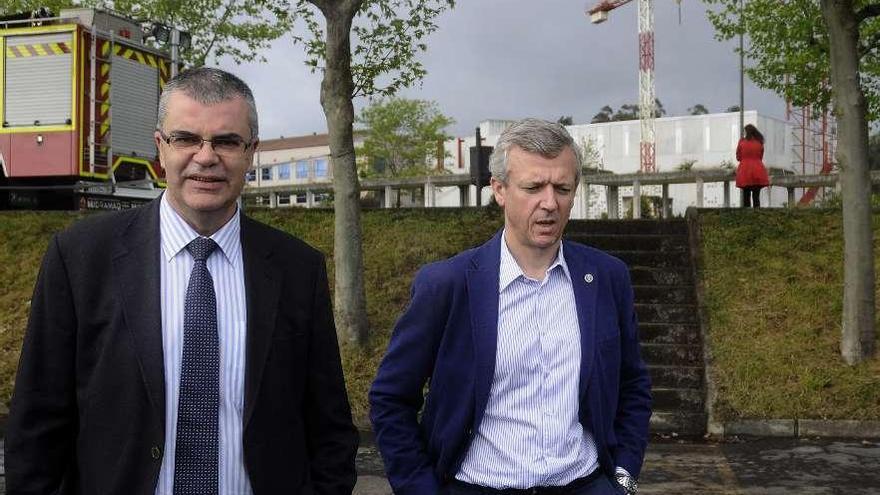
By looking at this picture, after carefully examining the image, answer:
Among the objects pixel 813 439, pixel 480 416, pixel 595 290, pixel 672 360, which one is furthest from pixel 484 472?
pixel 672 360

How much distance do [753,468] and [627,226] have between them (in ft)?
22.0

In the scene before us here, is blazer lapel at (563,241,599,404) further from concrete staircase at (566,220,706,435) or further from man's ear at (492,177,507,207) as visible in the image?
concrete staircase at (566,220,706,435)

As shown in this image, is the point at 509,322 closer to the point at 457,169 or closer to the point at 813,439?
the point at 813,439

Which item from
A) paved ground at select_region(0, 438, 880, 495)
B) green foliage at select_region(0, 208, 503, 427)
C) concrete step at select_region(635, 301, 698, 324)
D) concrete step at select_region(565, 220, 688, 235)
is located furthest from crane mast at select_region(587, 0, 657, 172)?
paved ground at select_region(0, 438, 880, 495)

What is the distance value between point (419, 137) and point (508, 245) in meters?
59.5

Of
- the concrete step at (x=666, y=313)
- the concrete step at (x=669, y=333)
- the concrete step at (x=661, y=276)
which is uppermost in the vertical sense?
the concrete step at (x=661, y=276)

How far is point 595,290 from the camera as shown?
3441mm

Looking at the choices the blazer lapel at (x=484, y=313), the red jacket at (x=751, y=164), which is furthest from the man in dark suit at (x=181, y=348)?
the red jacket at (x=751, y=164)

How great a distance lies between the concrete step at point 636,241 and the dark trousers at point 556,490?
1112cm

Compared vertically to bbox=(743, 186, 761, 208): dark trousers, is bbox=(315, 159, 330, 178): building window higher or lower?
higher

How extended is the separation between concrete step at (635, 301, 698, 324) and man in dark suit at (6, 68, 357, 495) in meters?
9.79

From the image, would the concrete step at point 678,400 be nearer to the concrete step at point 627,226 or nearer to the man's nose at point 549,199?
the concrete step at point 627,226

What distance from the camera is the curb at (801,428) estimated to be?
395 inches

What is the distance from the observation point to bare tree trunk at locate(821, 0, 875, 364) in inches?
437
